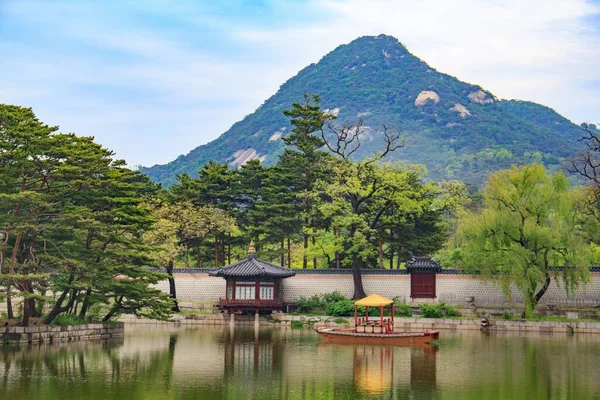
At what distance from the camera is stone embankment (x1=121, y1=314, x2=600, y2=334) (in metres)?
40.2

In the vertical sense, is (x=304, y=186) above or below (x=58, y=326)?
above

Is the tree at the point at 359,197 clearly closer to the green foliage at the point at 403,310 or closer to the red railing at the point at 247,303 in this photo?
the green foliage at the point at 403,310

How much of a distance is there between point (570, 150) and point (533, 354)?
471 feet

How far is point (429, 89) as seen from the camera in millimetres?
196250

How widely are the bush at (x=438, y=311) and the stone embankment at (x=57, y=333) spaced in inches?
617

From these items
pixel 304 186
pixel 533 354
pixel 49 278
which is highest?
pixel 304 186

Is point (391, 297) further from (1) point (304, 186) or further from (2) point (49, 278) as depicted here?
(2) point (49, 278)

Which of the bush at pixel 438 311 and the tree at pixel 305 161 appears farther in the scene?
the tree at pixel 305 161

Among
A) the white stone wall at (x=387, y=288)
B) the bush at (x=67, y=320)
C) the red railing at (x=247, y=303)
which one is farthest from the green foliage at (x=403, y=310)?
the bush at (x=67, y=320)

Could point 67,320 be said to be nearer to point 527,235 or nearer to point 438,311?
point 438,311

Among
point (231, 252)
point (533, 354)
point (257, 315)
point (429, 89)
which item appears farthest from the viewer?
point (429, 89)

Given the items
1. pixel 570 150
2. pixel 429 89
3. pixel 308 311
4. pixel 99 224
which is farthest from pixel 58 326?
pixel 429 89

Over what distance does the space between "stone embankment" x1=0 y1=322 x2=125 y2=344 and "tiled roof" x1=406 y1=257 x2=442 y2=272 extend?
17353 mm

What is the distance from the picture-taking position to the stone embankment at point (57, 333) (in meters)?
31.5
